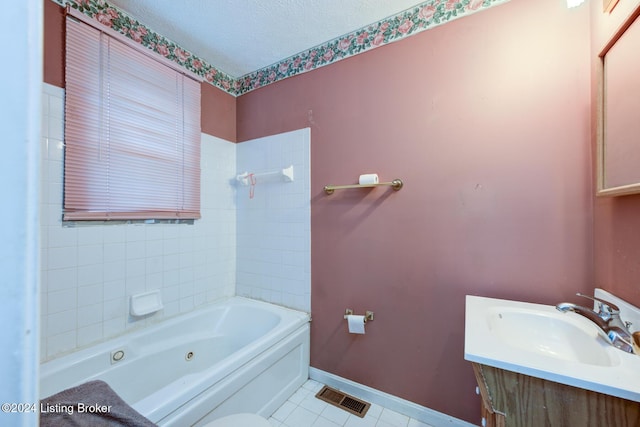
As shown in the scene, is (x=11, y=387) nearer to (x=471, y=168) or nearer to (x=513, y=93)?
(x=471, y=168)

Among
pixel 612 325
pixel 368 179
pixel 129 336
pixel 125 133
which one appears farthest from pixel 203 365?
pixel 612 325

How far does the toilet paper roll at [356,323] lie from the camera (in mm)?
1657

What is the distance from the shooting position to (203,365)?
1885 mm

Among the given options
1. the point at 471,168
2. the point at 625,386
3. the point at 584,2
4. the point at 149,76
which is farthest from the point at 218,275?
the point at 584,2

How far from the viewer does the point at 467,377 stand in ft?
4.67

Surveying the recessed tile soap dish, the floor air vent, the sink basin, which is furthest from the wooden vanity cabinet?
the recessed tile soap dish

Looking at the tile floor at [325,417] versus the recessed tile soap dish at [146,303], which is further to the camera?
the recessed tile soap dish at [146,303]

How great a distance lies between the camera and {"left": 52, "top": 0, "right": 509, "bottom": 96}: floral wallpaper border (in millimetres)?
1465

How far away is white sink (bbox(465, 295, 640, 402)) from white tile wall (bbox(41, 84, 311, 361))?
1.23m

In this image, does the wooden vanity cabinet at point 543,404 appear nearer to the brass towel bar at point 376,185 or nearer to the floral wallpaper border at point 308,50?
the brass towel bar at point 376,185

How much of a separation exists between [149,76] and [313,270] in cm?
181

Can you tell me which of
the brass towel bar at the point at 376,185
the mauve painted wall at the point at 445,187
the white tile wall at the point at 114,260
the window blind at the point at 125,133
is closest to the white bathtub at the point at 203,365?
the white tile wall at the point at 114,260

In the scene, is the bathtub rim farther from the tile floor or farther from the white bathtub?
the tile floor

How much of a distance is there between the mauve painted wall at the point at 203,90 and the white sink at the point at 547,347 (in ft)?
7.49
